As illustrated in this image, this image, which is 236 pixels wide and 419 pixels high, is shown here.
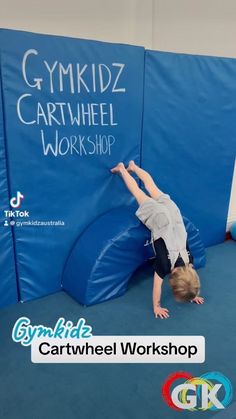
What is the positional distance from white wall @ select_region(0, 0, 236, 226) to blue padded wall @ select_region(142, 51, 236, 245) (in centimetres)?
71

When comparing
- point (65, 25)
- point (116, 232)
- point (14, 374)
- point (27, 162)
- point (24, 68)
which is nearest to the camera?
point (14, 374)

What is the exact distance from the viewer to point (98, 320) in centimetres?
261

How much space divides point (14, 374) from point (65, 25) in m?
2.83

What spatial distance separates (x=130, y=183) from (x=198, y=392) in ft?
5.18

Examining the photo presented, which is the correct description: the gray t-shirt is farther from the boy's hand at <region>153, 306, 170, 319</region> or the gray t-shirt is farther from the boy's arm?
the boy's hand at <region>153, 306, 170, 319</region>

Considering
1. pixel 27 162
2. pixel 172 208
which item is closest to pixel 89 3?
pixel 27 162

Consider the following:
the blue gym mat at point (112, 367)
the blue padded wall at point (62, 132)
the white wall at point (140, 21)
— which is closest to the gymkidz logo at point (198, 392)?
the blue gym mat at point (112, 367)

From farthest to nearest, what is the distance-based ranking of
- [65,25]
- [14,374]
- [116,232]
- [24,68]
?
[65,25] < [116,232] < [24,68] < [14,374]

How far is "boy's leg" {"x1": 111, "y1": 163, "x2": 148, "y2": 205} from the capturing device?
9.58ft

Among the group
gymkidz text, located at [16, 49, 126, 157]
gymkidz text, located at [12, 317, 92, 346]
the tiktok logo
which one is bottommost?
gymkidz text, located at [12, 317, 92, 346]

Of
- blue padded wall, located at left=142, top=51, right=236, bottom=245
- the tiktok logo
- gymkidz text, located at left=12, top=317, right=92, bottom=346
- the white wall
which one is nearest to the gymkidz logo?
gymkidz text, located at left=12, top=317, right=92, bottom=346

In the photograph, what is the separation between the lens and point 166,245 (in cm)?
269

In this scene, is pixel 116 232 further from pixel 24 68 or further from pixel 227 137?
pixel 227 137

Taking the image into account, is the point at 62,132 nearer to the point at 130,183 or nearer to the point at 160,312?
the point at 130,183
